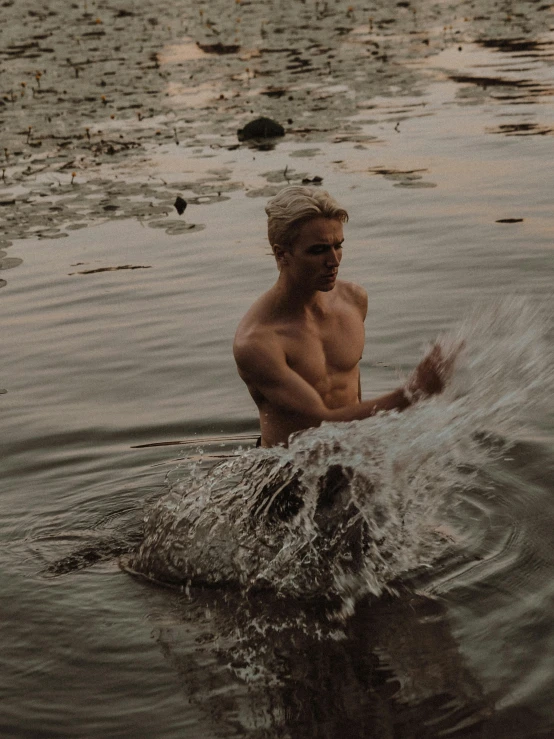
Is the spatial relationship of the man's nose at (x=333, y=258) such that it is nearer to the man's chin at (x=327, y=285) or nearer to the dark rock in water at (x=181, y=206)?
the man's chin at (x=327, y=285)

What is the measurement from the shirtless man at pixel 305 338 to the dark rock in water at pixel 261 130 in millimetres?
8481

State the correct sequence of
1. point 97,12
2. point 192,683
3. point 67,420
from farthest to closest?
1. point 97,12
2. point 67,420
3. point 192,683

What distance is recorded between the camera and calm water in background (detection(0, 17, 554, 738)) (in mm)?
4262

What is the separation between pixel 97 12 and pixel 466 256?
58.0ft

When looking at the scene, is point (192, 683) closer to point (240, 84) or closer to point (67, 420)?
point (67, 420)

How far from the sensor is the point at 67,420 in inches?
284

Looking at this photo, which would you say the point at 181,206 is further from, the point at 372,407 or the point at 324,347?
the point at 372,407

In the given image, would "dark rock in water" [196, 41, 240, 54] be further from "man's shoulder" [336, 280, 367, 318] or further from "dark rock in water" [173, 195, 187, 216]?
"man's shoulder" [336, 280, 367, 318]

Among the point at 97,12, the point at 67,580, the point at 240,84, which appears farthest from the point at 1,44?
the point at 67,580

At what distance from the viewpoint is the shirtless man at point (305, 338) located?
4.74 meters

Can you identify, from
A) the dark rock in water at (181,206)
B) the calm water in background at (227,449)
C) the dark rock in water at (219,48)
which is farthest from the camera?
the dark rock in water at (219,48)

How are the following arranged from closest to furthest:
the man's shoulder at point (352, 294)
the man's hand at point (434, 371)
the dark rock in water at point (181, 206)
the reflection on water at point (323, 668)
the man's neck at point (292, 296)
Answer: the reflection on water at point (323, 668)
the man's hand at point (434, 371)
the man's neck at point (292, 296)
the man's shoulder at point (352, 294)
the dark rock in water at point (181, 206)

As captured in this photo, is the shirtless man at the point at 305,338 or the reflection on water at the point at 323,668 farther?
the shirtless man at the point at 305,338

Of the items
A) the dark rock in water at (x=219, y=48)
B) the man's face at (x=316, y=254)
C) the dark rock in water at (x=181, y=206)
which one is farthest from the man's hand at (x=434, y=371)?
the dark rock in water at (x=219, y=48)
